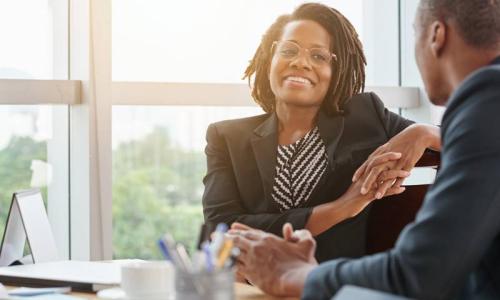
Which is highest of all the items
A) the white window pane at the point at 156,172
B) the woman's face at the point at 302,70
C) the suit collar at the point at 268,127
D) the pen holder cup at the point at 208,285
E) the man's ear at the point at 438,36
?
the man's ear at the point at 438,36

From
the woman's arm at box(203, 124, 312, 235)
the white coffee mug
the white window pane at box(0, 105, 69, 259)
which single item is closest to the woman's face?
the woman's arm at box(203, 124, 312, 235)

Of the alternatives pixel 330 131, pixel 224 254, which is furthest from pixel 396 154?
pixel 224 254

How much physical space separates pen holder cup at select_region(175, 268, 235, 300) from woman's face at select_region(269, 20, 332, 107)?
1.41 m

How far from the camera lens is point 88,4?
3.25 meters

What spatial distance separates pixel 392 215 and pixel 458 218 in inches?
46.0

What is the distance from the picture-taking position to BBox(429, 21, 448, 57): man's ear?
1.67 metres

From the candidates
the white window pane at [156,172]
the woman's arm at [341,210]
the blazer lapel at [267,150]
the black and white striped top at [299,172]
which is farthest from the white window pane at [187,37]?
the woman's arm at [341,210]

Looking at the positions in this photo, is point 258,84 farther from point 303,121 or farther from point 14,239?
point 14,239

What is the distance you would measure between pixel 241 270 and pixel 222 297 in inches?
23.8

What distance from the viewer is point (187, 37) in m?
3.66

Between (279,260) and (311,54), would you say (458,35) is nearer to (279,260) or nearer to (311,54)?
(279,260)

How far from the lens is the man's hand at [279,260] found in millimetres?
1775

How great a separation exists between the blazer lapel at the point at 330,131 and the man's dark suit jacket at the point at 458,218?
47.4 inches

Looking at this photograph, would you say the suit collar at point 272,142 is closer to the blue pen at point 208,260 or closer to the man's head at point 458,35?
the man's head at point 458,35
